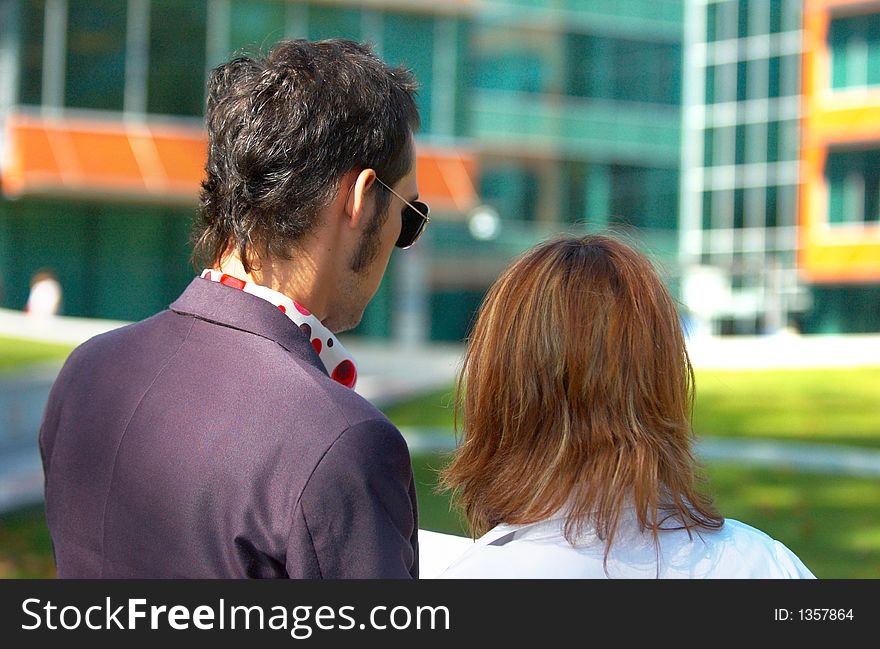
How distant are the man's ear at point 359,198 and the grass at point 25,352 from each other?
13925mm

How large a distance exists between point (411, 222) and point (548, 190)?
109 ft

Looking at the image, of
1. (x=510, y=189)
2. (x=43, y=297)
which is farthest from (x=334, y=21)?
(x=510, y=189)

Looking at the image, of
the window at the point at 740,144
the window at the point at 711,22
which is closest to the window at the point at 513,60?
the window at the point at 711,22

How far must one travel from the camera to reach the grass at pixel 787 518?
8.23 meters

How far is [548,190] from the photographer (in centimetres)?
3497

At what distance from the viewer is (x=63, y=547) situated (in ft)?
6.40

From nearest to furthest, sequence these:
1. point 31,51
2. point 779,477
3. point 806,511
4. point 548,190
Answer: point 806,511 → point 779,477 → point 31,51 → point 548,190

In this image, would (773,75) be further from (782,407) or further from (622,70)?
(782,407)

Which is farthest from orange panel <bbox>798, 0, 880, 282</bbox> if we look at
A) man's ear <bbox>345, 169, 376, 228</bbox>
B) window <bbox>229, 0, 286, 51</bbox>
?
man's ear <bbox>345, 169, 376, 228</bbox>

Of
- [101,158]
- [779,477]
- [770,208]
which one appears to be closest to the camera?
[779,477]

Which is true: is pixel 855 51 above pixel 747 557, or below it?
above

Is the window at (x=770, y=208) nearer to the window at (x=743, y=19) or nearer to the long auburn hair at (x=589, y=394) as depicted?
the window at (x=743, y=19)
